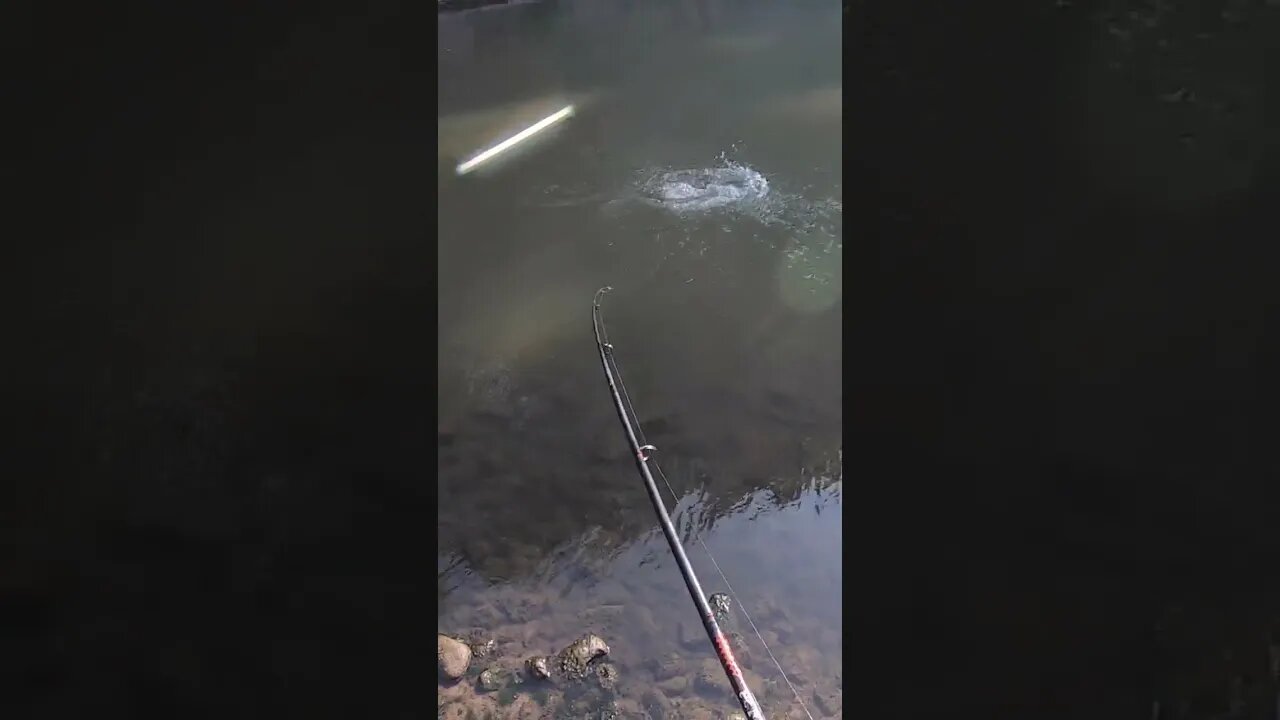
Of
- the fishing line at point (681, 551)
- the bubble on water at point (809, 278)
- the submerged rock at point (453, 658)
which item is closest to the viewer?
the fishing line at point (681, 551)

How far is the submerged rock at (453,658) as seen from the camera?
1.93 m

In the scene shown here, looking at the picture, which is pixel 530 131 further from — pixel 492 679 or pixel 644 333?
pixel 492 679

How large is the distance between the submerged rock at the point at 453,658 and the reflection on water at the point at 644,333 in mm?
48

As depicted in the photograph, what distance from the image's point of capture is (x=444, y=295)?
203 cm

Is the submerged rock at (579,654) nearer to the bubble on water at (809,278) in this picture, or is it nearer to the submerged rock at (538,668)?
the submerged rock at (538,668)

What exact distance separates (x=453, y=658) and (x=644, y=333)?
1036 mm

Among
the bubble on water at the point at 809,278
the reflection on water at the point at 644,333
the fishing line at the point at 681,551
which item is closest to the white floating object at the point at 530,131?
the reflection on water at the point at 644,333

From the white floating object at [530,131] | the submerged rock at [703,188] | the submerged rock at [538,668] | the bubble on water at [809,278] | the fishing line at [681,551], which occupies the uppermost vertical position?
the white floating object at [530,131]

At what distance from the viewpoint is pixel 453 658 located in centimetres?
196

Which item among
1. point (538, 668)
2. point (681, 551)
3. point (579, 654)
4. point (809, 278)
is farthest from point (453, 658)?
point (809, 278)

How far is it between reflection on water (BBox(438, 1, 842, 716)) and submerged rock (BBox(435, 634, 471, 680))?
0.16ft
